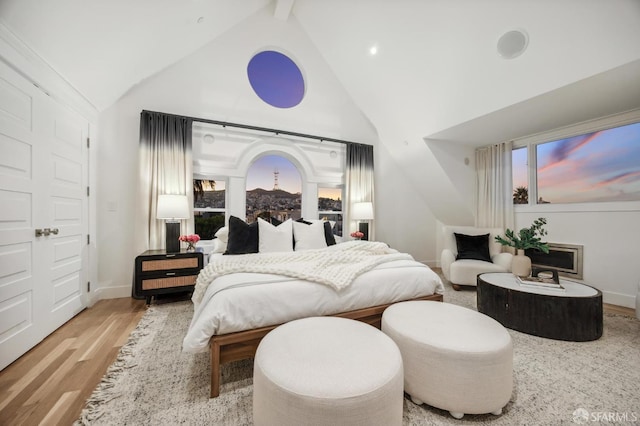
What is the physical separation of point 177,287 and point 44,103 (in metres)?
2.01

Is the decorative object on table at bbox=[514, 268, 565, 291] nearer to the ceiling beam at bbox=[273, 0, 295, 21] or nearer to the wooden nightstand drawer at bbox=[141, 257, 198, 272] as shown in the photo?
the wooden nightstand drawer at bbox=[141, 257, 198, 272]

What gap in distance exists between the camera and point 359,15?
3.21 metres

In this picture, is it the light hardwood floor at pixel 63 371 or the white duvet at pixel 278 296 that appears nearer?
the light hardwood floor at pixel 63 371

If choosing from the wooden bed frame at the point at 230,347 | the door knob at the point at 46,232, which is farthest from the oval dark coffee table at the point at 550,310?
the door knob at the point at 46,232

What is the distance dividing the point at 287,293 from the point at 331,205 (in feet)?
10.0

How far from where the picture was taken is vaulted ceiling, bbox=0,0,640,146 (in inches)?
76.1

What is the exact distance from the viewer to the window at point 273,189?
393 cm

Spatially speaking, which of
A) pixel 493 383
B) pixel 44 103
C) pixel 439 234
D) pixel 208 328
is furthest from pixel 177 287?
pixel 439 234

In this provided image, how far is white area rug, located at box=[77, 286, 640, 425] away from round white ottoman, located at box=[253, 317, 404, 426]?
41 centimetres

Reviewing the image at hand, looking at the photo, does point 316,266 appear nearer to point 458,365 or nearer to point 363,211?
point 458,365

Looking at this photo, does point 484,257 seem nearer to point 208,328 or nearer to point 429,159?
point 429,159

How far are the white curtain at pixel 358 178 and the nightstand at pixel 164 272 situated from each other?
8.03ft

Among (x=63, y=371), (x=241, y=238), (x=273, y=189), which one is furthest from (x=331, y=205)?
(x=63, y=371)

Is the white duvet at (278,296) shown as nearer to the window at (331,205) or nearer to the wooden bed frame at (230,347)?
the wooden bed frame at (230,347)
